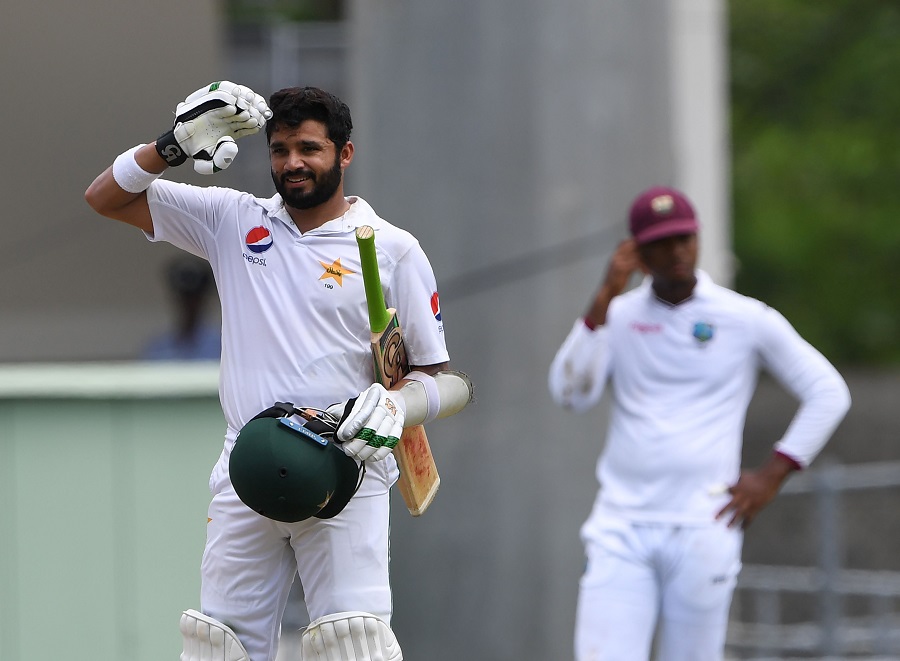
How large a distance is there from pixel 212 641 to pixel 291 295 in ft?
3.44

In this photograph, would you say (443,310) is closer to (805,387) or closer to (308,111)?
(805,387)

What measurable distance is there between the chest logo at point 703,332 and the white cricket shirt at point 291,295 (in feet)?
6.35

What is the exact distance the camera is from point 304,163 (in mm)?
4418

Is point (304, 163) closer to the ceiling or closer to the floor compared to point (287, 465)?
closer to the ceiling

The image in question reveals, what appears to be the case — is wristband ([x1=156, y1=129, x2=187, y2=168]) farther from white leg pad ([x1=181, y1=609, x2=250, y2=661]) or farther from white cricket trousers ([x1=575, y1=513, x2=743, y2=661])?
white cricket trousers ([x1=575, y1=513, x2=743, y2=661])

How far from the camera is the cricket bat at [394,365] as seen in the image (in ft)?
14.1

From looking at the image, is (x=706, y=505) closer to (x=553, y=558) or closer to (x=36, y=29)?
(x=553, y=558)

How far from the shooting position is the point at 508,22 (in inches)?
310

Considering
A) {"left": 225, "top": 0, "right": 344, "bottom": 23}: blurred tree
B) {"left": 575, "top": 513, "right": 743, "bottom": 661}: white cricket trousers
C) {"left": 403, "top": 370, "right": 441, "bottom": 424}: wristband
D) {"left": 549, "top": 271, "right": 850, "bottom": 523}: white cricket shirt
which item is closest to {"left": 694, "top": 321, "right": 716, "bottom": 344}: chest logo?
{"left": 549, "top": 271, "right": 850, "bottom": 523}: white cricket shirt

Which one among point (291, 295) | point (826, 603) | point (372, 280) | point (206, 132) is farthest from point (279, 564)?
point (826, 603)

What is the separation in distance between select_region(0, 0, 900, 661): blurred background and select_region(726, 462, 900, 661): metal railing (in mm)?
32

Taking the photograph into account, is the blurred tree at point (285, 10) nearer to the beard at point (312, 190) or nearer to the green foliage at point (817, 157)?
the green foliage at point (817, 157)

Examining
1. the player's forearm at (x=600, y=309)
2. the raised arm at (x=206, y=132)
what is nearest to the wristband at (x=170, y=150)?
the raised arm at (x=206, y=132)

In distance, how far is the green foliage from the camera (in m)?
19.8
